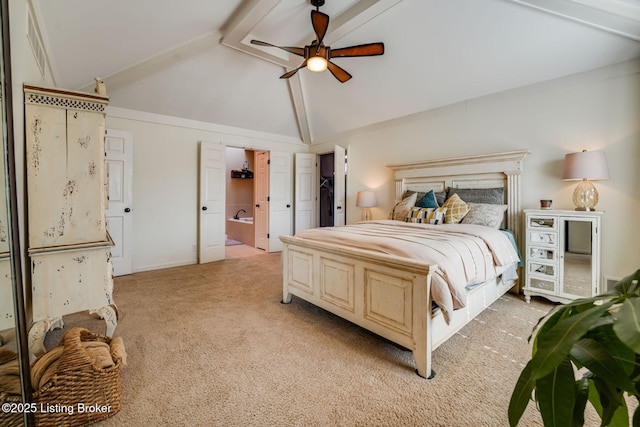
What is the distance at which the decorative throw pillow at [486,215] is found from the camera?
302 centimetres

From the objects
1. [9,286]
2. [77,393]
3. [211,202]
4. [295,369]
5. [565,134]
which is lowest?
[295,369]

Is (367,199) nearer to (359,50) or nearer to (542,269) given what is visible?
(359,50)


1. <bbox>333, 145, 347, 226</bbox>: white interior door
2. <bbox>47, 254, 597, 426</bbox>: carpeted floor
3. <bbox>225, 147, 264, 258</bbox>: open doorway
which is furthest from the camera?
<bbox>225, 147, 264, 258</bbox>: open doorway

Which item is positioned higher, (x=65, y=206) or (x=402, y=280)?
(x=65, y=206)

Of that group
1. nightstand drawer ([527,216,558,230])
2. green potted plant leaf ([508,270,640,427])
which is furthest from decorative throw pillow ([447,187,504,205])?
green potted plant leaf ([508,270,640,427])

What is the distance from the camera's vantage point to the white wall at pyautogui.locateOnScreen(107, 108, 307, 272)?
4.15 meters

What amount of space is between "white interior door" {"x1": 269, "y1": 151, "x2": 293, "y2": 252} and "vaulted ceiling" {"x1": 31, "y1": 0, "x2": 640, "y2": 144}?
1357 millimetres

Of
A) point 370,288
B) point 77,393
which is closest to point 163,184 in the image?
point 77,393

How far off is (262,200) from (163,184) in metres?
2.02

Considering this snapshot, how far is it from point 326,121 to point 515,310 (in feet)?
13.7

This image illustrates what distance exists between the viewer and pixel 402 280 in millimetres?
1814

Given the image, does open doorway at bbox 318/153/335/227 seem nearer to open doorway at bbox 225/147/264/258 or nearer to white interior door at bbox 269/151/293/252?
white interior door at bbox 269/151/293/252

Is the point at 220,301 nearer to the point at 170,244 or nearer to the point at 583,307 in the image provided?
the point at 170,244

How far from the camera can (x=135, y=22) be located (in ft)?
8.79
